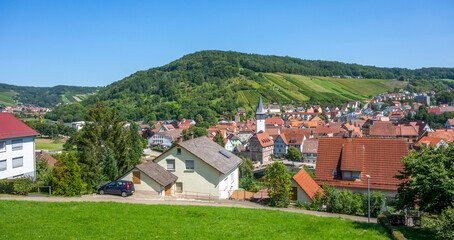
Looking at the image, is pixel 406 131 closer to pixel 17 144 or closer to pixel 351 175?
pixel 351 175

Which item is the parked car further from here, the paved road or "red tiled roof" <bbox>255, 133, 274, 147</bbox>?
"red tiled roof" <bbox>255, 133, 274, 147</bbox>

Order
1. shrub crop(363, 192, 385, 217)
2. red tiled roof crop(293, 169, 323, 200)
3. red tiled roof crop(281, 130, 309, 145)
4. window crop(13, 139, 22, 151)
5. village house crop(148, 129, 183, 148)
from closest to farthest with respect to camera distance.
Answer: shrub crop(363, 192, 385, 217) → red tiled roof crop(293, 169, 323, 200) → window crop(13, 139, 22, 151) → red tiled roof crop(281, 130, 309, 145) → village house crop(148, 129, 183, 148)

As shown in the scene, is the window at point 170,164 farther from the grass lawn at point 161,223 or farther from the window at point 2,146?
the window at point 2,146

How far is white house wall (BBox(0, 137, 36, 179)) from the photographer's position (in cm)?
2991

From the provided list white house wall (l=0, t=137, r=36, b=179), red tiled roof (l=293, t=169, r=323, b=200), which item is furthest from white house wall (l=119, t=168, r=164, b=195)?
white house wall (l=0, t=137, r=36, b=179)

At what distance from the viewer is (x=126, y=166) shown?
33062 millimetres

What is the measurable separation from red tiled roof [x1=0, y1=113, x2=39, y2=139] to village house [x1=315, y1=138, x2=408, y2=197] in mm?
26809

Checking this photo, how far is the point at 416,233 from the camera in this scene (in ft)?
48.9

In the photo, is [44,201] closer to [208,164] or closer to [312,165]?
[208,164]

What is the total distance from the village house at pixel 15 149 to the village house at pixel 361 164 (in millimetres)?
25871

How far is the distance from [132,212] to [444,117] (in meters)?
155

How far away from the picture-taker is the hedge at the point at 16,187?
21.5 metres

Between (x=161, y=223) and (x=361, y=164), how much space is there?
1635 centimetres

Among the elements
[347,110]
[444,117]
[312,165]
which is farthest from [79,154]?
[347,110]
